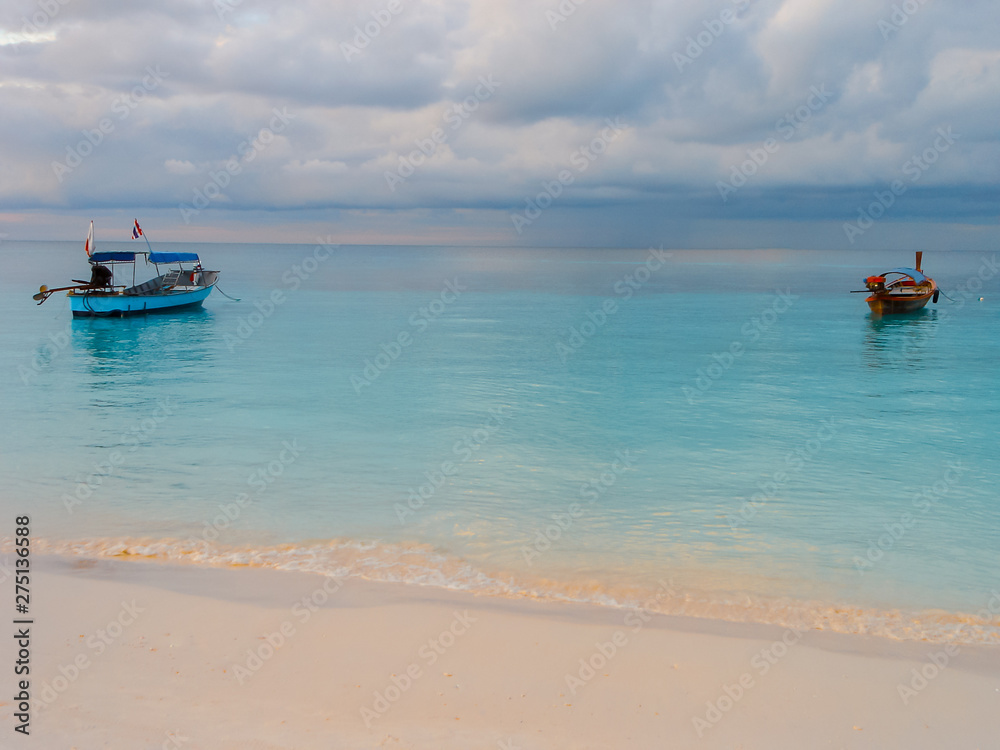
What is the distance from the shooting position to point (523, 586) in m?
10.4

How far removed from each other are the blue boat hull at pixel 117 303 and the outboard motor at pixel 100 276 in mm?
1270

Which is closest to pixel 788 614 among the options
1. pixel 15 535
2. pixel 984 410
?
pixel 15 535

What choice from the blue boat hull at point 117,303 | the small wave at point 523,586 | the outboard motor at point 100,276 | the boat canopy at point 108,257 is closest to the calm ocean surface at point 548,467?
the small wave at point 523,586

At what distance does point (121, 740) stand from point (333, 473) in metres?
9.94

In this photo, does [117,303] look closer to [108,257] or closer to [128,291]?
[128,291]

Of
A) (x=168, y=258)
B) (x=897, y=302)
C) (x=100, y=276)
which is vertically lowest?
(x=897, y=302)

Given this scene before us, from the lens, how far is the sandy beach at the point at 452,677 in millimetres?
6645

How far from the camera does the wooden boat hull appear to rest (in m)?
57.5

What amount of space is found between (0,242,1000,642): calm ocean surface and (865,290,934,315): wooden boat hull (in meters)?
20.0

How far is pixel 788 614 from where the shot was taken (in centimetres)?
970

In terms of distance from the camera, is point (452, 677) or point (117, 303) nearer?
point (452, 677)

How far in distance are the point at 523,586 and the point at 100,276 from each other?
4960 cm

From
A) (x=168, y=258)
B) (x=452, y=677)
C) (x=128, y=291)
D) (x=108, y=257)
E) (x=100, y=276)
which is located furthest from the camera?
(x=168, y=258)

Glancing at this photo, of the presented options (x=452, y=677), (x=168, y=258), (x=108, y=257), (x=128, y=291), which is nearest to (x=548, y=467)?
(x=452, y=677)
